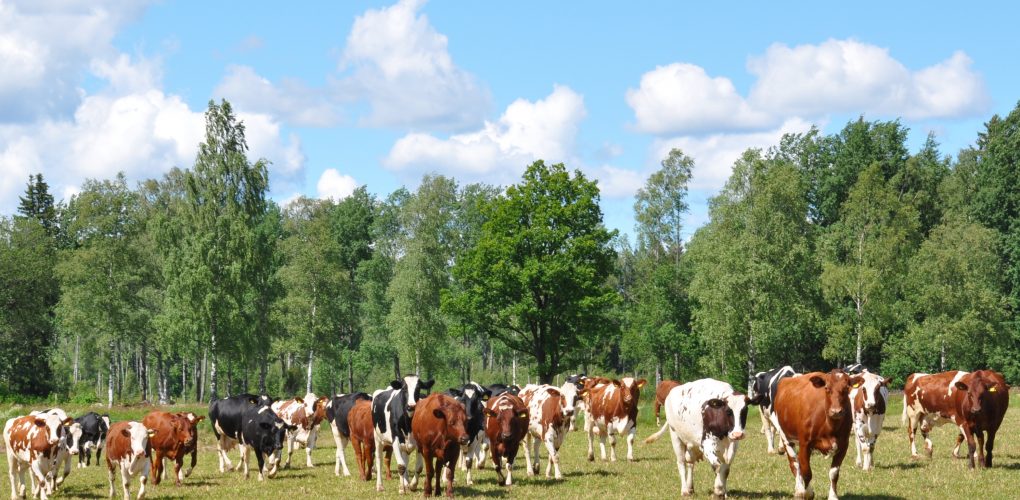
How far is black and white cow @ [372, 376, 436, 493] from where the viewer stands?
2100 centimetres

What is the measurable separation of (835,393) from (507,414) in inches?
292

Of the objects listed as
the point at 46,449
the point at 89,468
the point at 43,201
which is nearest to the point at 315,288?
the point at 43,201

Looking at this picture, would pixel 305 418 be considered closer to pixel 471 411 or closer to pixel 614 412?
pixel 614 412

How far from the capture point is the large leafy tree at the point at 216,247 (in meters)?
64.1

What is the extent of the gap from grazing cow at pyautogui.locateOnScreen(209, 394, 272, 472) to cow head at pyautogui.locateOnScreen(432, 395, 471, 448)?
8.85m

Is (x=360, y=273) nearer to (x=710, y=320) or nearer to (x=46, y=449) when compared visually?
(x=710, y=320)

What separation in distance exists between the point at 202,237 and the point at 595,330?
86.2ft

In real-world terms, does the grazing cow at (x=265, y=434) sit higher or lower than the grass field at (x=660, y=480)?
higher

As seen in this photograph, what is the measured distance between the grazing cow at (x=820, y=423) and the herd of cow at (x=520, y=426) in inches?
0.9

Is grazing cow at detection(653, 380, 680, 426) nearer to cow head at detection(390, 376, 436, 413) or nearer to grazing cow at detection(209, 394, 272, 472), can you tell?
grazing cow at detection(209, 394, 272, 472)

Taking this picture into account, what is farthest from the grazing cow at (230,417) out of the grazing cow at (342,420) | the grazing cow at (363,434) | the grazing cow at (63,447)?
the grazing cow at (363,434)

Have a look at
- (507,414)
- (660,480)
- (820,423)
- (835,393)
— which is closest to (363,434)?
(507,414)

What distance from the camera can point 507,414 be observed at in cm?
2184

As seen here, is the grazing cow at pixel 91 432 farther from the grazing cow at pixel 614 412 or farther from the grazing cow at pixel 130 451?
the grazing cow at pixel 614 412
